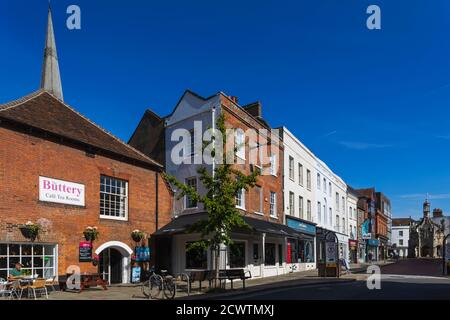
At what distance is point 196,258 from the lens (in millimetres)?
24438

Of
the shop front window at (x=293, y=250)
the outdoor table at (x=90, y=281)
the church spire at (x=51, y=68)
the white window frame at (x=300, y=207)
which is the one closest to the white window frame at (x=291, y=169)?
the white window frame at (x=300, y=207)

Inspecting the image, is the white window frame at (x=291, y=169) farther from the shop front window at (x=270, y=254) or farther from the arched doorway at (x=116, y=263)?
the arched doorway at (x=116, y=263)

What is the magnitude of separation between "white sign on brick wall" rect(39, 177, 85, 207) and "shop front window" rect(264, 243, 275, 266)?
43.4 feet

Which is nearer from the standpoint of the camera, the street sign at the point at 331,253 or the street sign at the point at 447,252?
the street sign at the point at 331,253

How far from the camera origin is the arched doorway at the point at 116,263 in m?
21.3

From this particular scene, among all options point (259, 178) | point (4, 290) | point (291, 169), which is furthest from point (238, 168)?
point (4, 290)

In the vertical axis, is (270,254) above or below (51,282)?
below

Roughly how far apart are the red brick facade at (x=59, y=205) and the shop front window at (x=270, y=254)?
8.70 m

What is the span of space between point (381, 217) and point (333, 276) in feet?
172

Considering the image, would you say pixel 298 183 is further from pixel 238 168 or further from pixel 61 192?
pixel 61 192

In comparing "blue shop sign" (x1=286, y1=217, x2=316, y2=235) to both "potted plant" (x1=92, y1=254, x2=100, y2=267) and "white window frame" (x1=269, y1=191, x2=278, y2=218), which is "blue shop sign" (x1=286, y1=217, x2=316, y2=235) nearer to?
"white window frame" (x1=269, y1=191, x2=278, y2=218)

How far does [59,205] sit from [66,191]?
69cm
